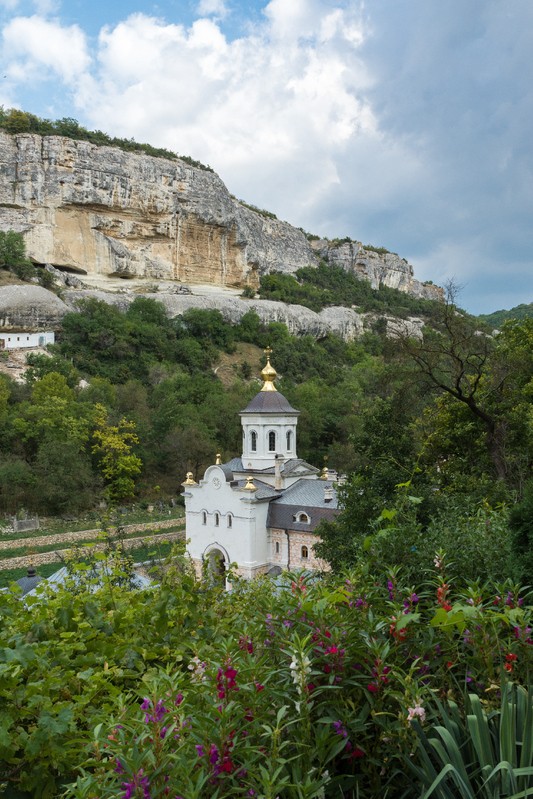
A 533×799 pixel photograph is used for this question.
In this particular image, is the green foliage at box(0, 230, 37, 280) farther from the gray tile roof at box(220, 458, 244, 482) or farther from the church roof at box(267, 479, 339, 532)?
the church roof at box(267, 479, 339, 532)

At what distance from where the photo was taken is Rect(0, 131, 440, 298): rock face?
2000 inches

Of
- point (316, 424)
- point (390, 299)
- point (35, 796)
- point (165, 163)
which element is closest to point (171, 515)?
point (316, 424)

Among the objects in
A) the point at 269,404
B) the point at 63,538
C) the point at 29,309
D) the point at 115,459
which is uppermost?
the point at 29,309

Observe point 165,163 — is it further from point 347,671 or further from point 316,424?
point 347,671

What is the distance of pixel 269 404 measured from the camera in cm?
2119

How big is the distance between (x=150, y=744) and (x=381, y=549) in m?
Result: 2.76

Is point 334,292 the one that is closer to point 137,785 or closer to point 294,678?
point 294,678

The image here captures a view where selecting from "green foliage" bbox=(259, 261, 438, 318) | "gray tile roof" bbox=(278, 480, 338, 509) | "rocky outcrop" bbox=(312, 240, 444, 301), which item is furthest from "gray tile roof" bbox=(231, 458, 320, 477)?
"rocky outcrop" bbox=(312, 240, 444, 301)

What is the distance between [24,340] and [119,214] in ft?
63.6

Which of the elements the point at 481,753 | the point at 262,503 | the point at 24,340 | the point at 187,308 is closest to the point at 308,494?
the point at 262,503

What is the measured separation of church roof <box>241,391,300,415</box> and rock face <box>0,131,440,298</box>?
36779mm

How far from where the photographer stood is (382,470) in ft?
35.6

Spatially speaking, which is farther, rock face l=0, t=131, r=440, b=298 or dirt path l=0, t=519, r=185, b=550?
rock face l=0, t=131, r=440, b=298

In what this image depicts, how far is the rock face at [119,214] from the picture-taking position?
50.8m
